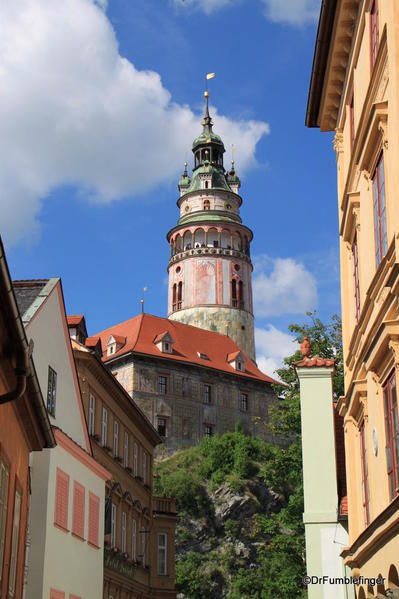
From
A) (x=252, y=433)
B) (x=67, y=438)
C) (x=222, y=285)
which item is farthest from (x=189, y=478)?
(x=67, y=438)

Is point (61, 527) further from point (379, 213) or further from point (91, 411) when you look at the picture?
point (379, 213)

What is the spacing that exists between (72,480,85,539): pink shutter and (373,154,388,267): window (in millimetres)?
10735

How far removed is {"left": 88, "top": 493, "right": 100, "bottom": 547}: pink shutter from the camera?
22.2 m

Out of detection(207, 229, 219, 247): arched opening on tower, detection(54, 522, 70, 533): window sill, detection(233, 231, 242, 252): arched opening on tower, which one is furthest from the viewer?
detection(233, 231, 242, 252): arched opening on tower

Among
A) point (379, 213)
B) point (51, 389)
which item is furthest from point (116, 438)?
point (379, 213)

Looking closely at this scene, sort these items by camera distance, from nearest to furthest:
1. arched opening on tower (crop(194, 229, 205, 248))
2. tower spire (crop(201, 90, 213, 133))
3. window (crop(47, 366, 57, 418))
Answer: window (crop(47, 366, 57, 418))
arched opening on tower (crop(194, 229, 205, 248))
tower spire (crop(201, 90, 213, 133))

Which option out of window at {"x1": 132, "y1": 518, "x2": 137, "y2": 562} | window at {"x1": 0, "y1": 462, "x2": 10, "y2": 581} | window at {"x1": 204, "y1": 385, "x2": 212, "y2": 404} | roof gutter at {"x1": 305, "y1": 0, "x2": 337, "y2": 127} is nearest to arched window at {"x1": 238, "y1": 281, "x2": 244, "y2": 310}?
window at {"x1": 204, "y1": 385, "x2": 212, "y2": 404}

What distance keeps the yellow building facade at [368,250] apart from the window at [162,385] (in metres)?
53.1

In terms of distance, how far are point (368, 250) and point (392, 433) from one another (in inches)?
107

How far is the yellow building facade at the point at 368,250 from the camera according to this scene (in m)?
10.9

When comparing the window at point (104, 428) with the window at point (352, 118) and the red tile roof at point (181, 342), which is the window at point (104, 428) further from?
the red tile roof at point (181, 342)

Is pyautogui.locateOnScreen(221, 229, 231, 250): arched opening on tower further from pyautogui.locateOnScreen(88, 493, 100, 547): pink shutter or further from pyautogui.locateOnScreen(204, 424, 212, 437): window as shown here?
pyautogui.locateOnScreen(88, 493, 100, 547): pink shutter

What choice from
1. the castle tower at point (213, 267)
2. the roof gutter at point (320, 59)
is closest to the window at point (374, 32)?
the roof gutter at point (320, 59)

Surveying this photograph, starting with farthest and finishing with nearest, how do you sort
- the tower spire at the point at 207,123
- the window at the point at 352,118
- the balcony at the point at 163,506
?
1. the tower spire at the point at 207,123
2. the balcony at the point at 163,506
3. the window at the point at 352,118
